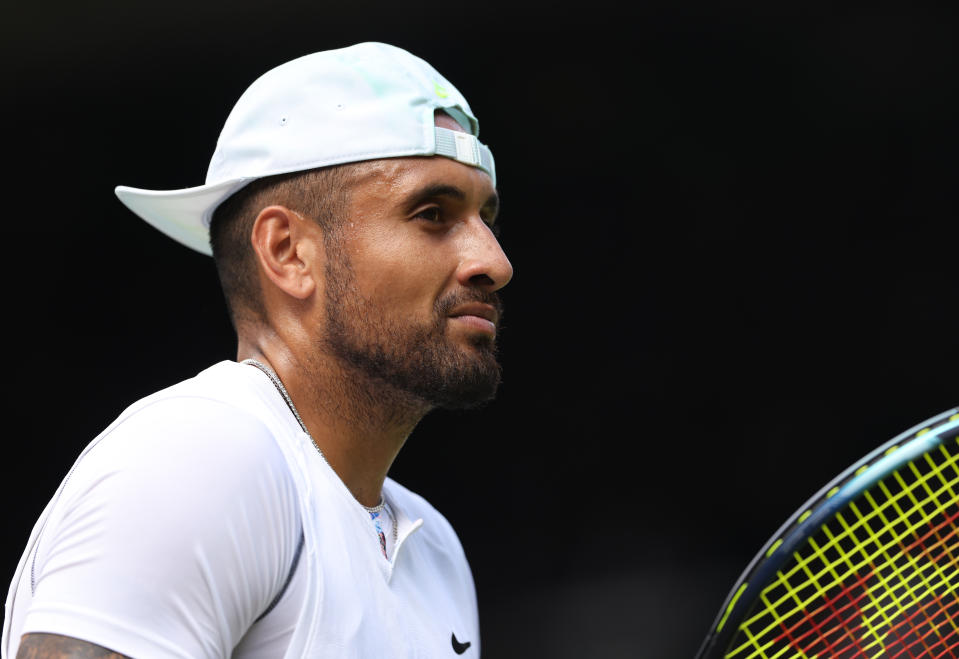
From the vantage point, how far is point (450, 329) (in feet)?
4.58

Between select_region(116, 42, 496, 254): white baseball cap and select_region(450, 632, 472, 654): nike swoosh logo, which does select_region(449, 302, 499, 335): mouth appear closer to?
select_region(116, 42, 496, 254): white baseball cap

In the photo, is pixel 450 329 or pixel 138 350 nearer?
pixel 450 329

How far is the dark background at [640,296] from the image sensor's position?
122 inches

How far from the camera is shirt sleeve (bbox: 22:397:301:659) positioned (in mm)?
1000

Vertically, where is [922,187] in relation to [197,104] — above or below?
below

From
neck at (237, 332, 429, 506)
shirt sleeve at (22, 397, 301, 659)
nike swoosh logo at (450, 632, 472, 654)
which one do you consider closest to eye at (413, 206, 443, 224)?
neck at (237, 332, 429, 506)

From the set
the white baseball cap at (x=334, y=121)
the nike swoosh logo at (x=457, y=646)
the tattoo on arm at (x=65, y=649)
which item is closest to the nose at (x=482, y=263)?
the white baseball cap at (x=334, y=121)

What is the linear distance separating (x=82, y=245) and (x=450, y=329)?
6.70ft

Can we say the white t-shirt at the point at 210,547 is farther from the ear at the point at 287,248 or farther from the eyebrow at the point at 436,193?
the eyebrow at the point at 436,193

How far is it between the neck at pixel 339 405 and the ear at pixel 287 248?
92 mm

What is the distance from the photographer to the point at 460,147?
1.46 metres

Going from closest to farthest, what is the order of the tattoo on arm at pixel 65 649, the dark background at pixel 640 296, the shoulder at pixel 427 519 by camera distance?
the tattoo on arm at pixel 65 649 → the shoulder at pixel 427 519 → the dark background at pixel 640 296

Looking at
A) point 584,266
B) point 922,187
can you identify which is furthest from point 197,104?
point 922,187

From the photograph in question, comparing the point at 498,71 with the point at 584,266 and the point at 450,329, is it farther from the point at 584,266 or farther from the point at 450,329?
the point at 450,329
